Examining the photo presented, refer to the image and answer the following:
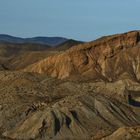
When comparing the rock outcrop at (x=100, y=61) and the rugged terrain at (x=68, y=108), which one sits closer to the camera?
the rugged terrain at (x=68, y=108)

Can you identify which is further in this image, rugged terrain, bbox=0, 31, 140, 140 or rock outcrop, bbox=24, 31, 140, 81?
rock outcrop, bbox=24, 31, 140, 81

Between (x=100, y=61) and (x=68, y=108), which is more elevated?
(x=68, y=108)

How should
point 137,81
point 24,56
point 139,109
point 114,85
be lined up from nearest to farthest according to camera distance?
point 139,109
point 114,85
point 137,81
point 24,56

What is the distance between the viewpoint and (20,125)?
234 ft

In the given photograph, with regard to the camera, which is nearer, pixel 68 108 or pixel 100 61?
pixel 68 108

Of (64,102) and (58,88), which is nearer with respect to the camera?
(64,102)

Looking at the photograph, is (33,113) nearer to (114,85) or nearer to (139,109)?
(139,109)

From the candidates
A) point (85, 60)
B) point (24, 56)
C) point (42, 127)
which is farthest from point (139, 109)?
point (24, 56)

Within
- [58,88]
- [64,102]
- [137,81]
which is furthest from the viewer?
[137,81]

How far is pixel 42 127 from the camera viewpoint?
228 feet

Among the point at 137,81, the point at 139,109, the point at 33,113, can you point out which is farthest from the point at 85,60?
the point at 33,113

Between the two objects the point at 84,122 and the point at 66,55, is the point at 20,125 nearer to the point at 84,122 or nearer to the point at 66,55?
the point at 84,122

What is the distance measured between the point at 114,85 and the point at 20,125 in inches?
1235

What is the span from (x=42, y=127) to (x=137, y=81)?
175 feet
